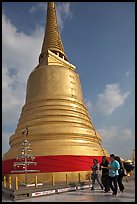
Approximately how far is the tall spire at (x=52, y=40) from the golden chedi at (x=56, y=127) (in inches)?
14.9

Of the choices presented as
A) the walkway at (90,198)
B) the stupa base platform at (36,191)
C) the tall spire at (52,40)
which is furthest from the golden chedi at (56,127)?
the walkway at (90,198)

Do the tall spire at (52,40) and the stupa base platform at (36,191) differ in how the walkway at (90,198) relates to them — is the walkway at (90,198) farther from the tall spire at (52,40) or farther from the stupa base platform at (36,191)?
the tall spire at (52,40)

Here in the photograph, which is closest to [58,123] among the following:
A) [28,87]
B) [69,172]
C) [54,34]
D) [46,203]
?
[69,172]

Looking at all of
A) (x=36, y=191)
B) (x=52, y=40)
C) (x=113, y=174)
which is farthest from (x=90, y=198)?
(x=52, y=40)

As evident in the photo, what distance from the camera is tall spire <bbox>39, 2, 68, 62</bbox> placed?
22.6 m

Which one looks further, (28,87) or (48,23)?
(48,23)

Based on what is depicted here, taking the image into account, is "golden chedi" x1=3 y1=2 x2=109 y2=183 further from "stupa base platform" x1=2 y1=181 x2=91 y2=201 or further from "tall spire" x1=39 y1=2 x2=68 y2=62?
"stupa base platform" x1=2 y1=181 x2=91 y2=201

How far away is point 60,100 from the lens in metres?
17.5

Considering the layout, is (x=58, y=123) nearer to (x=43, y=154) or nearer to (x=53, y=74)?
(x=43, y=154)

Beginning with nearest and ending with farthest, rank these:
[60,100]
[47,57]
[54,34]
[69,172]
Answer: [69,172]
[60,100]
[47,57]
[54,34]

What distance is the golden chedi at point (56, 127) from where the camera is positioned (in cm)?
1355

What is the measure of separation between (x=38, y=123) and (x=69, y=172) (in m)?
4.42

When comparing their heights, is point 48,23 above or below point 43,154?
above

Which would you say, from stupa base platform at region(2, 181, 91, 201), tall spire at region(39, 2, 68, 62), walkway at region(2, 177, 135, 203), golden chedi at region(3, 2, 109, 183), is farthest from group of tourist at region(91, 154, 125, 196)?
tall spire at region(39, 2, 68, 62)
